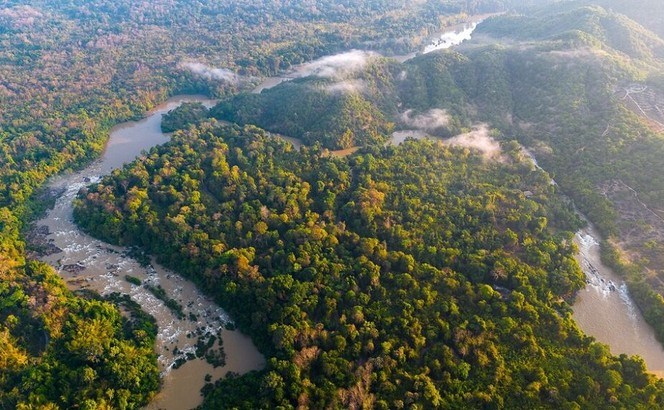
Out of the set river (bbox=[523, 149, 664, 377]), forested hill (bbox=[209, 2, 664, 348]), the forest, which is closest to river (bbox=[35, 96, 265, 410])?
the forest

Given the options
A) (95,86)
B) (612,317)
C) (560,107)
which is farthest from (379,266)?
(95,86)

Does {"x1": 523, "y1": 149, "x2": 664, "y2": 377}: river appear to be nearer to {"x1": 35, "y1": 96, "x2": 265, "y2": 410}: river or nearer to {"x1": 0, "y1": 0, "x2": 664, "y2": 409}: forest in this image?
{"x1": 0, "y1": 0, "x2": 664, "y2": 409}: forest

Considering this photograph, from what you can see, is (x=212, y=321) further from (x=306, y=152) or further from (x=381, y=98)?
(x=381, y=98)

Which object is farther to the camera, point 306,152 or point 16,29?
point 16,29

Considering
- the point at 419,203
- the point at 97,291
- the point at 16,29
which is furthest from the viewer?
the point at 16,29

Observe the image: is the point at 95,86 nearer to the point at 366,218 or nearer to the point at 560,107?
the point at 366,218

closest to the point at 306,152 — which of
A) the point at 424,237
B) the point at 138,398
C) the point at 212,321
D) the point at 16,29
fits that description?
the point at 424,237

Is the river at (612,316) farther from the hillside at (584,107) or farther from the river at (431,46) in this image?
the river at (431,46)
